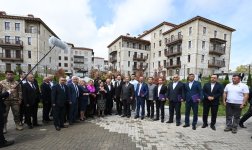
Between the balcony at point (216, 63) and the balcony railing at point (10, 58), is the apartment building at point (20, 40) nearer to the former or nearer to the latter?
the balcony railing at point (10, 58)

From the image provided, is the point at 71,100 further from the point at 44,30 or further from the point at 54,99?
the point at 44,30

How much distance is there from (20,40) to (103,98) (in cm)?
3807

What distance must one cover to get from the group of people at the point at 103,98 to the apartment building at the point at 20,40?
32.0 metres

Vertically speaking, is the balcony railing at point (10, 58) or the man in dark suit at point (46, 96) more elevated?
the balcony railing at point (10, 58)

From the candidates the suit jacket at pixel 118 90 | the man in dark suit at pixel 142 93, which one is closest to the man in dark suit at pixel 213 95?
the man in dark suit at pixel 142 93

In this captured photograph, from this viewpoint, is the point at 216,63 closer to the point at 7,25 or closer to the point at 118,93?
the point at 118,93

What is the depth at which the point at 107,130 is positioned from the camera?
21.4 ft

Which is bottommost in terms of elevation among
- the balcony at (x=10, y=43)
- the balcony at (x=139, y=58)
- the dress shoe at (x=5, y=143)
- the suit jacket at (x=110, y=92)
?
the dress shoe at (x=5, y=143)

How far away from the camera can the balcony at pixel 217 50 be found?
37.6m

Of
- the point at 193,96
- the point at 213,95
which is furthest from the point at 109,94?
the point at 213,95

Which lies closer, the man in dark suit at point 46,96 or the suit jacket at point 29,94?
the suit jacket at point 29,94

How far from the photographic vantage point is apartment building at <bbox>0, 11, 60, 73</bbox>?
1478 inches

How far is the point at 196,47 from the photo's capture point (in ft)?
118

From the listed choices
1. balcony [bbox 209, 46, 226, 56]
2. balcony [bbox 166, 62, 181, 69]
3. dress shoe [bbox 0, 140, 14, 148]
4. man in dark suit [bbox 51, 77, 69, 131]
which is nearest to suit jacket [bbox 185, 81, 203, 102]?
man in dark suit [bbox 51, 77, 69, 131]
